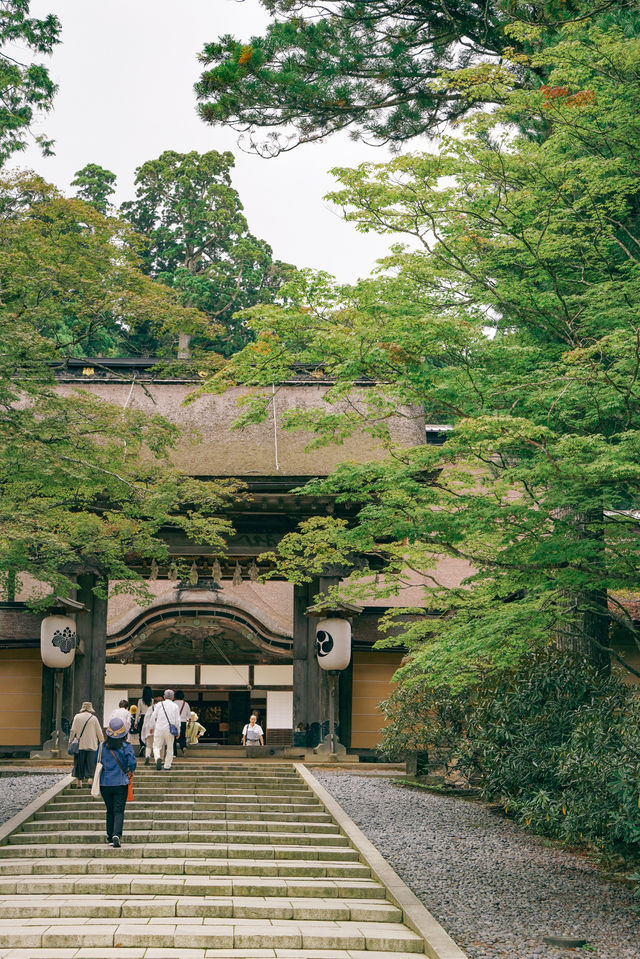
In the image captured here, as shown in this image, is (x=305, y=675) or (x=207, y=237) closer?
(x=305, y=675)

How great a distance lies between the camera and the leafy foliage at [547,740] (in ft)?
27.6

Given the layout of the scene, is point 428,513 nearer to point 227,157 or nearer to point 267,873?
point 267,873

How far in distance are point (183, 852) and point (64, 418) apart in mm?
5397

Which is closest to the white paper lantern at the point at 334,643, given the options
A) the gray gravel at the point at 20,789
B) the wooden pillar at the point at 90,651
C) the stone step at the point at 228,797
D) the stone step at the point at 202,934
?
the wooden pillar at the point at 90,651

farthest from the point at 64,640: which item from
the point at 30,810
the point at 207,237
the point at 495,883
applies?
the point at 207,237

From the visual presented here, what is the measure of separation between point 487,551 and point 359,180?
4481 millimetres

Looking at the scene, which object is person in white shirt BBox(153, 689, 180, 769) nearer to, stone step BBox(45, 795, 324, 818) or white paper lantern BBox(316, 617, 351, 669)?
stone step BBox(45, 795, 324, 818)

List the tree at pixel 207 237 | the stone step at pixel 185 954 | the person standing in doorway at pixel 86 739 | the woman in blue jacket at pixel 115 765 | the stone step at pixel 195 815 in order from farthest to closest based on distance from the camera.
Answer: the tree at pixel 207 237 → the person standing in doorway at pixel 86 739 → the stone step at pixel 195 815 → the woman in blue jacket at pixel 115 765 → the stone step at pixel 185 954

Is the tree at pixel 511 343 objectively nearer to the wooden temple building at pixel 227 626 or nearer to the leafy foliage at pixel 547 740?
the leafy foliage at pixel 547 740

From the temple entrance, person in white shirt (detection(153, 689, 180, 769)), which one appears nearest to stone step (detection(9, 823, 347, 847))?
person in white shirt (detection(153, 689, 180, 769))

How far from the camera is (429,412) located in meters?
10.4

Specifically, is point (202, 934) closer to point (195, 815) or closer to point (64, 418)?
point (195, 815)

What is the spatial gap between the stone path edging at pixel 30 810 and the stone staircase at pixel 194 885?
10 centimetres

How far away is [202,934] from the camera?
715 centimetres
